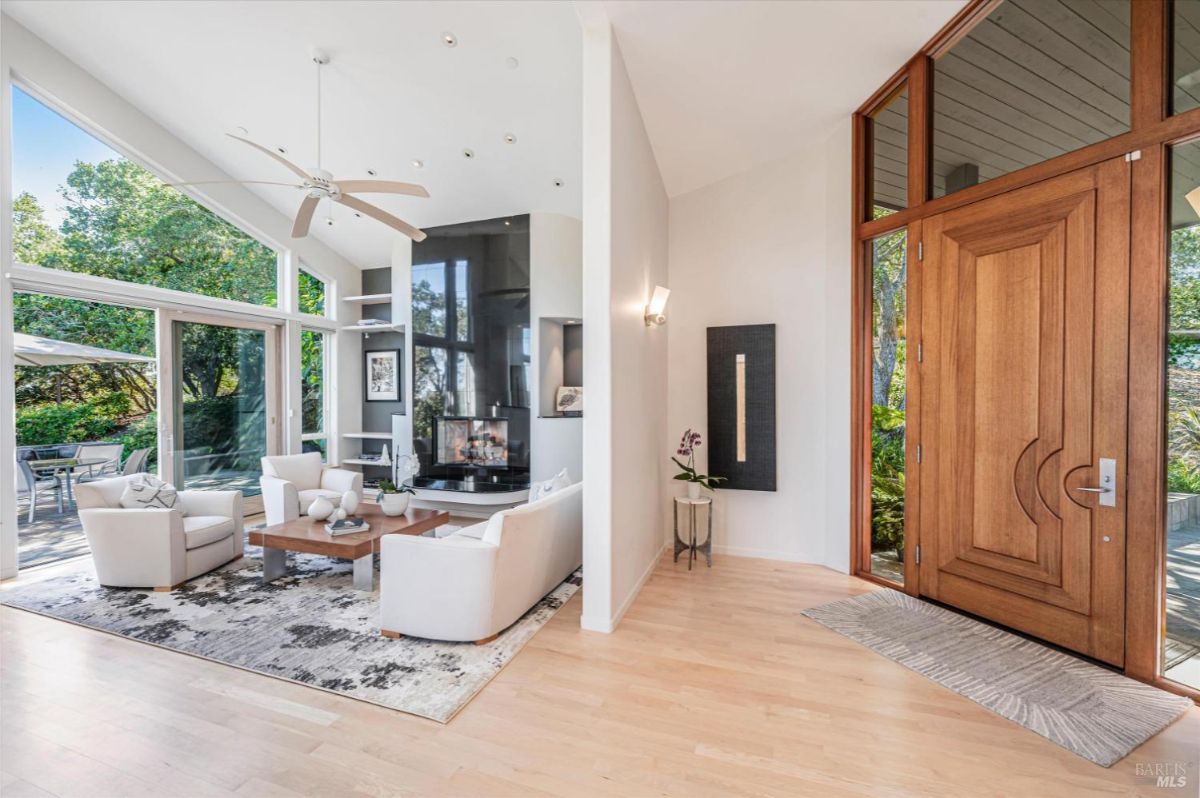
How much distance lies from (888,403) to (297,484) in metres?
5.44

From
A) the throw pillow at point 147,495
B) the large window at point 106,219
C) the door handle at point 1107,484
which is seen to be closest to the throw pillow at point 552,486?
the throw pillow at point 147,495

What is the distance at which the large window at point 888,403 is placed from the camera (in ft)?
11.4

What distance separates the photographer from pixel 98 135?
14.7 ft

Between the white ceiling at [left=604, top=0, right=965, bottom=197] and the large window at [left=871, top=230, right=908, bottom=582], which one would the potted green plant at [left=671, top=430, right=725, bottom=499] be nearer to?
the large window at [left=871, top=230, right=908, bottom=582]

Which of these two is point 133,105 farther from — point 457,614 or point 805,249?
point 805,249

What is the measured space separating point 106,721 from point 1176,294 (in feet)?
16.7

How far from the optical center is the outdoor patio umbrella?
Answer: 3.98 metres

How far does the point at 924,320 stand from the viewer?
3283mm

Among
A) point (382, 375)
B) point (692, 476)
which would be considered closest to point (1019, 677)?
point (692, 476)

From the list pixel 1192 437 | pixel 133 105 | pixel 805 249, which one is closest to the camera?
pixel 1192 437

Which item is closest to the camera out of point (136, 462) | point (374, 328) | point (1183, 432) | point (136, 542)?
point (1183, 432)

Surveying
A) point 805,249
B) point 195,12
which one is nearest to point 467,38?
point 195,12

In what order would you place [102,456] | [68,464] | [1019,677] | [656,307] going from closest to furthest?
[1019,677], [656,307], [68,464], [102,456]

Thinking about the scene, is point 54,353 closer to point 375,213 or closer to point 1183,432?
point 375,213
